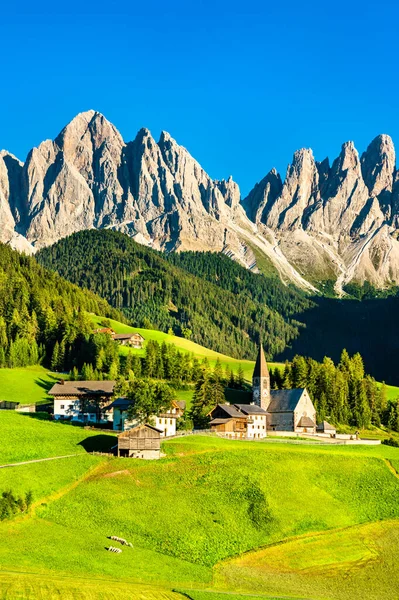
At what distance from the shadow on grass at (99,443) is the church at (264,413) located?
2475 cm

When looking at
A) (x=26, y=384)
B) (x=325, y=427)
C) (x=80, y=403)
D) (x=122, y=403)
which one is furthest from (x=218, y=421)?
(x=26, y=384)

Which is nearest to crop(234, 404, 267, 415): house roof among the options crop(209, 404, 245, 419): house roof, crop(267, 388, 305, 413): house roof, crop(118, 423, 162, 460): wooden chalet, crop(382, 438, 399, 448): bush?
crop(209, 404, 245, 419): house roof

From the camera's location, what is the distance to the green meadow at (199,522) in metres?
59.3

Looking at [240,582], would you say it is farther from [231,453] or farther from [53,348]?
[53,348]

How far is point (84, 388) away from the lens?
134 metres

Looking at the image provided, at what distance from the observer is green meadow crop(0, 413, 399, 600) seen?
59.3 m

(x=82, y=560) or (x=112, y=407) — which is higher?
(x=112, y=407)

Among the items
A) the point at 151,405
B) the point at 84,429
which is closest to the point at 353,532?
the point at 151,405

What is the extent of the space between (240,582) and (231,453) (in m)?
35.7

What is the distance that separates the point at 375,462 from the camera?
10638 cm

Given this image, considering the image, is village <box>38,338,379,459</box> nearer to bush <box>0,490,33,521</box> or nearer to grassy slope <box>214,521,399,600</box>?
bush <box>0,490,33,521</box>

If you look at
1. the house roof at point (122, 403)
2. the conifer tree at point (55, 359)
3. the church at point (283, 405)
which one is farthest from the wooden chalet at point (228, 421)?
the conifer tree at point (55, 359)

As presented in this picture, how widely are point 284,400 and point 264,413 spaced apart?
8.99 meters

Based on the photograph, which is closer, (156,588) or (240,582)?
(156,588)
